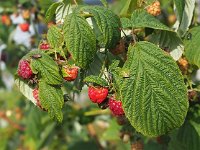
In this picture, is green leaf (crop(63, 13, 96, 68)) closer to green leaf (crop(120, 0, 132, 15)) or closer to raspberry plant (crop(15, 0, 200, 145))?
raspberry plant (crop(15, 0, 200, 145))

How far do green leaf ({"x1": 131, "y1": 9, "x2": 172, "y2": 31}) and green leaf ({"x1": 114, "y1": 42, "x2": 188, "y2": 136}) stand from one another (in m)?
0.14

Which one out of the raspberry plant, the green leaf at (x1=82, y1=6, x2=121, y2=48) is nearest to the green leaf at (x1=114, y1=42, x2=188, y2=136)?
the raspberry plant

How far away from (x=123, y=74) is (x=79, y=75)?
0.27 meters

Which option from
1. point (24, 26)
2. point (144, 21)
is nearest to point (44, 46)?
point (144, 21)

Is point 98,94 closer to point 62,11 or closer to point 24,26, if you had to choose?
point 62,11

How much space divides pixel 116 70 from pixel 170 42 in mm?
292

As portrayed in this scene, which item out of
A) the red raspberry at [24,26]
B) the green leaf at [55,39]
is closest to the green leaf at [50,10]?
the green leaf at [55,39]

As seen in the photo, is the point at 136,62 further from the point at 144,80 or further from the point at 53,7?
the point at 53,7

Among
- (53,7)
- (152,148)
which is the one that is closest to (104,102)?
(53,7)

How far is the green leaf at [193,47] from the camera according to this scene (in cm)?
145

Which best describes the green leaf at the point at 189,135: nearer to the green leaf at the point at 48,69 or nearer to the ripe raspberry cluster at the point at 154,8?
the ripe raspberry cluster at the point at 154,8

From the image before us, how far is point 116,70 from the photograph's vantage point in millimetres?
1224

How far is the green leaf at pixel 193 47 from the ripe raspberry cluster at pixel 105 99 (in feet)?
1.19

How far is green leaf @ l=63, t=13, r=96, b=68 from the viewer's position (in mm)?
1205
